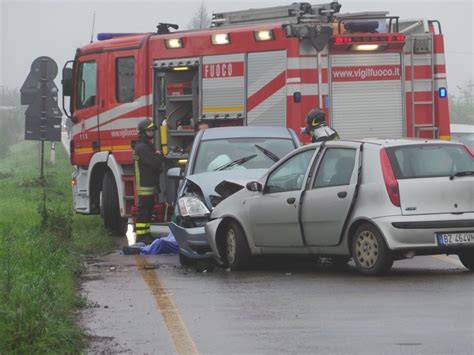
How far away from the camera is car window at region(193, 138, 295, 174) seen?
1545 cm

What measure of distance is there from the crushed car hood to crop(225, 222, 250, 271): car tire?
2.08 ft

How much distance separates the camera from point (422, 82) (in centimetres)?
1831

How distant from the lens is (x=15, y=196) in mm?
32750

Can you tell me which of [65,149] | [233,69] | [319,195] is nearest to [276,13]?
[233,69]

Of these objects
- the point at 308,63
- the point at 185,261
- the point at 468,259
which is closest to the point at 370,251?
the point at 468,259

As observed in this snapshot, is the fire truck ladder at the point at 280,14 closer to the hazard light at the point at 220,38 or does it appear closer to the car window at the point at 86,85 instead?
the hazard light at the point at 220,38

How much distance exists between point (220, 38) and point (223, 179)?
4.78 meters

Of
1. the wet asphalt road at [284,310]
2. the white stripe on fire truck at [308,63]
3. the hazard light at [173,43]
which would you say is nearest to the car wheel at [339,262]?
the wet asphalt road at [284,310]

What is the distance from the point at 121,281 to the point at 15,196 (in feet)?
66.9

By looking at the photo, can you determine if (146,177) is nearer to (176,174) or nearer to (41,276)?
(176,174)

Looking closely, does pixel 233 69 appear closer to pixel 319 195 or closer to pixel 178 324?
pixel 319 195

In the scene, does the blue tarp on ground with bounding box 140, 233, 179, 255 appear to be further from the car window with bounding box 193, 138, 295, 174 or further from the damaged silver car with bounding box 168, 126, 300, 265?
the car window with bounding box 193, 138, 295, 174

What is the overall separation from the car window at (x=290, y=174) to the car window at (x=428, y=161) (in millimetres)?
1170

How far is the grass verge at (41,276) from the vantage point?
8078 millimetres
